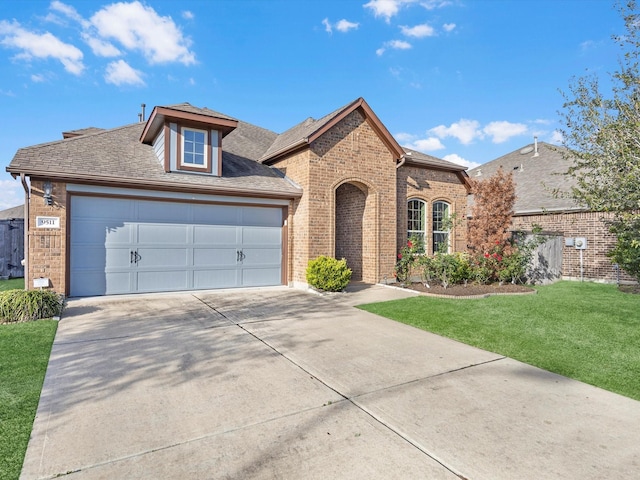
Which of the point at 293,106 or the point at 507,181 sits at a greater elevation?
the point at 293,106

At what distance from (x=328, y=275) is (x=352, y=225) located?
3361mm

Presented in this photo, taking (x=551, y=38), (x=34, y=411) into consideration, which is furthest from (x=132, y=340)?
(x=551, y=38)

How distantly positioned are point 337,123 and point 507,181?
18.9ft

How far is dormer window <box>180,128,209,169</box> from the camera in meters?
10.1

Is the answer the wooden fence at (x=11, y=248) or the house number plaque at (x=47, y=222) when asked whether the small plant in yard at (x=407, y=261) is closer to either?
the house number plaque at (x=47, y=222)

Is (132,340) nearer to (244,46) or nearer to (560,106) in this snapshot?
(560,106)

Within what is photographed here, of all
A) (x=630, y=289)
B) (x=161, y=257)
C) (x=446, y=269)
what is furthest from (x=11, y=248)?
(x=630, y=289)

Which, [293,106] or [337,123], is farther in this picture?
[293,106]

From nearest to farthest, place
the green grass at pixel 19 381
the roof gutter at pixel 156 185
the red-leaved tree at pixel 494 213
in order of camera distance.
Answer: the green grass at pixel 19 381, the roof gutter at pixel 156 185, the red-leaved tree at pixel 494 213

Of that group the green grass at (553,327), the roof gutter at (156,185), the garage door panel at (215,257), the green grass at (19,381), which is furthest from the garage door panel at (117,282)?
the green grass at (553,327)

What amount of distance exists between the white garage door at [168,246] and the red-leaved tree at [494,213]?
659cm

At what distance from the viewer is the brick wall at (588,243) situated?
1277cm

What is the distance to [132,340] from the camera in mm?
5461

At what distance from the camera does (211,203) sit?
10.1 meters
